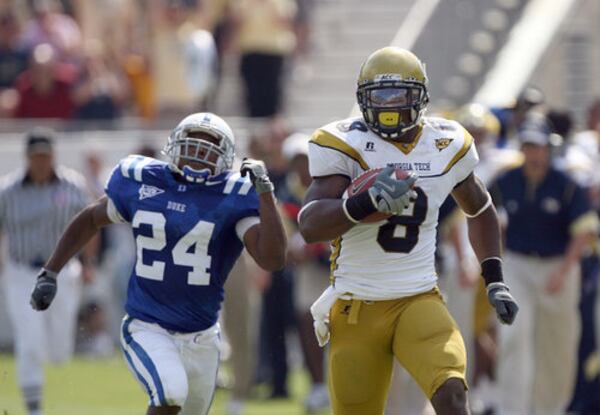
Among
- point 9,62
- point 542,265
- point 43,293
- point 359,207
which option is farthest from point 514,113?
point 9,62

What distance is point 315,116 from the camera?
57.3 feet

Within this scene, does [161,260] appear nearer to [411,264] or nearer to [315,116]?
[411,264]

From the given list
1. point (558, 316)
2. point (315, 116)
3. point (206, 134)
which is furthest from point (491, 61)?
point (206, 134)

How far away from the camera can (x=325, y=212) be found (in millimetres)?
7023

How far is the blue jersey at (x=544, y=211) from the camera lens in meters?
11.3

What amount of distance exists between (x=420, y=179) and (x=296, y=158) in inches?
187

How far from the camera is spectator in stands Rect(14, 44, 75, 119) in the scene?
54.2ft

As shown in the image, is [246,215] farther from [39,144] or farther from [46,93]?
[46,93]

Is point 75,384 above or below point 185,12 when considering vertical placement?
below

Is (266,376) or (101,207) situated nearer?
(101,207)

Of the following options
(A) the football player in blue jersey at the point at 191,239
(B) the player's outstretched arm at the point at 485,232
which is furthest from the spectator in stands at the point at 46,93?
(B) the player's outstretched arm at the point at 485,232

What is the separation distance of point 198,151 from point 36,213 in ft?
13.5

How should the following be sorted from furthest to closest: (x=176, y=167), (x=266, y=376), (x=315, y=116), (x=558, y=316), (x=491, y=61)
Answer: (x=315, y=116) < (x=491, y=61) < (x=266, y=376) < (x=558, y=316) < (x=176, y=167)

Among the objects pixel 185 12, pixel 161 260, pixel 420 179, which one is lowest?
pixel 185 12
